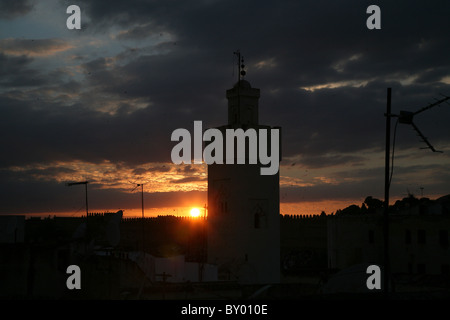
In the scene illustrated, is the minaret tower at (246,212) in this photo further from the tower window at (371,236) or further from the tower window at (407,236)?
the tower window at (371,236)

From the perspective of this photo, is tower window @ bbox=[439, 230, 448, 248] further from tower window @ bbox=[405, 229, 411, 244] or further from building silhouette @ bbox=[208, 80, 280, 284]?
building silhouette @ bbox=[208, 80, 280, 284]

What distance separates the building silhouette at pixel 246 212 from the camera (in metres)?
28.3

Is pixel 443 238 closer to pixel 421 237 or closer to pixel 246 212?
pixel 421 237

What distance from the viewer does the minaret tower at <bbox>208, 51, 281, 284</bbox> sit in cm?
2828

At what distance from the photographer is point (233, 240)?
28703 millimetres

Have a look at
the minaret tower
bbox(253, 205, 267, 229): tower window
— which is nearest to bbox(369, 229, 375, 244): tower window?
the minaret tower

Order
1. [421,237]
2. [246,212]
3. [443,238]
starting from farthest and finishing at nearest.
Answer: [421,237]
[443,238]
[246,212]

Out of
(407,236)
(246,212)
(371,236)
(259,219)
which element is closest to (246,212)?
(246,212)

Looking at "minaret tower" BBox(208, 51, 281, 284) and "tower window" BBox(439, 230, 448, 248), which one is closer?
"minaret tower" BBox(208, 51, 281, 284)

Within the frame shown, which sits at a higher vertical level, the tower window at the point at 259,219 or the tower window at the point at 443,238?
the tower window at the point at 259,219

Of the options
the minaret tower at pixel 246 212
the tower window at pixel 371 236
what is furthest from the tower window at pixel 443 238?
the minaret tower at pixel 246 212

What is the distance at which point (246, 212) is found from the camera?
28547mm
